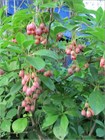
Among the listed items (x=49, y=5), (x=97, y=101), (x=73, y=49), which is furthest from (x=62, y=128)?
(x=49, y=5)

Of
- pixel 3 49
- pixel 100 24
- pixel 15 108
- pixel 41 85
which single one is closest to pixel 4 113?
pixel 15 108

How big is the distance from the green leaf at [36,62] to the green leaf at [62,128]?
0.23 metres

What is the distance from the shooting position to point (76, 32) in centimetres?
97

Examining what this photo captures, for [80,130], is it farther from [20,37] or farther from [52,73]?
[20,37]

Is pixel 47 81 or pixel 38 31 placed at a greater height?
pixel 38 31

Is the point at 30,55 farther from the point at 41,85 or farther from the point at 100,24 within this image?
the point at 100,24

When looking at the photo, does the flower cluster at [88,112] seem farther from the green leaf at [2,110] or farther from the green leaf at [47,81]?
the green leaf at [2,110]

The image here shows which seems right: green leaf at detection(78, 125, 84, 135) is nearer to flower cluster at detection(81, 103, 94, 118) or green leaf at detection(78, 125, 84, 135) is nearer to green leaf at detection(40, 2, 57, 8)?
flower cluster at detection(81, 103, 94, 118)

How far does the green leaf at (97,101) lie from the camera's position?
2.96 feet

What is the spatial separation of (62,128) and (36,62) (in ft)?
0.81

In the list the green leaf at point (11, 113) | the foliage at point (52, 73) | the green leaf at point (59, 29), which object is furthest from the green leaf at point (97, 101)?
the green leaf at point (11, 113)

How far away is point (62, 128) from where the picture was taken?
3.19ft

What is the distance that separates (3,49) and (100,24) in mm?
320

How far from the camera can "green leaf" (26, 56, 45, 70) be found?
83 centimetres
